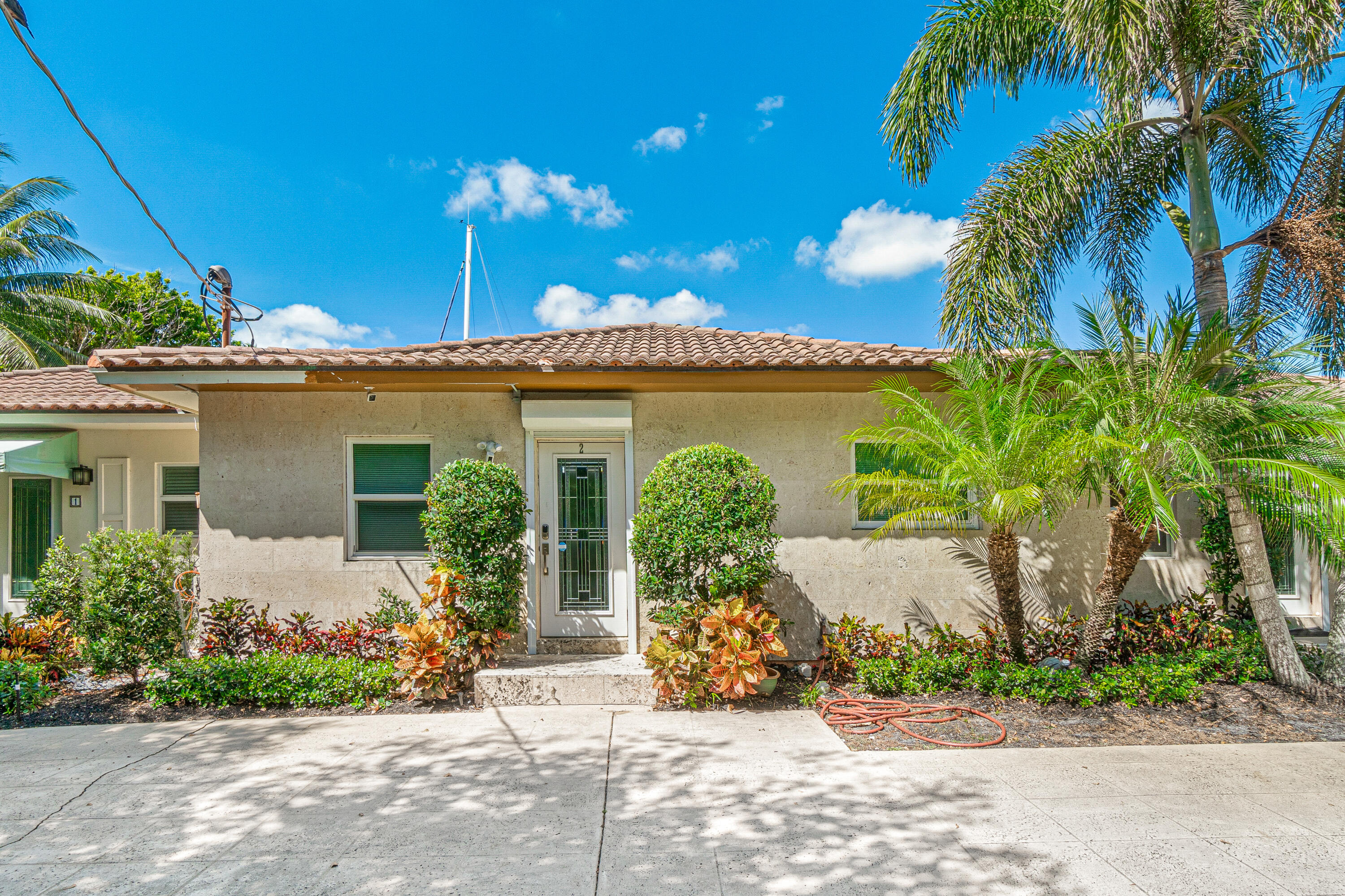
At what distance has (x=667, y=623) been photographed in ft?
20.4

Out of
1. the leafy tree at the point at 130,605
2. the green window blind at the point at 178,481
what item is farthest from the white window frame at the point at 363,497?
the green window blind at the point at 178,481

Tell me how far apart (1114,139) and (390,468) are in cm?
836

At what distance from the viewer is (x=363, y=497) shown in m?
7.43

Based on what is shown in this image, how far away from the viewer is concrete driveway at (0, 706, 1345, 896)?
3314 mm

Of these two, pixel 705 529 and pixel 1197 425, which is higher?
pixel 1197 425

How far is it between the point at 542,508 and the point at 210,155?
784cm

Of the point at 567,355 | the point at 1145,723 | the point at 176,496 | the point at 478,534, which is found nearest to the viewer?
the point at 1145,723

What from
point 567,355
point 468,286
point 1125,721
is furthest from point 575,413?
point 468,286

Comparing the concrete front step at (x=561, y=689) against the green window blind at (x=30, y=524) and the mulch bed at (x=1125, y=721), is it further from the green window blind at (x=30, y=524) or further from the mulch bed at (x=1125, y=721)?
the green window blind at (x=30, y=524)

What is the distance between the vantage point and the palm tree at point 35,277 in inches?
621

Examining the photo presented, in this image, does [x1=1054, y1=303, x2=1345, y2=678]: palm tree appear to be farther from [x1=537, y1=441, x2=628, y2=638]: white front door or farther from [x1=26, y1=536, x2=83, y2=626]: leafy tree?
[x1=26, y1=536, x2=83, y2=626]: leafy tree

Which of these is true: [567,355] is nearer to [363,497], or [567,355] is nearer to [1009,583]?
[363,497]

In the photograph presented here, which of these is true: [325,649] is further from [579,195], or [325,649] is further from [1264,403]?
[579,195]

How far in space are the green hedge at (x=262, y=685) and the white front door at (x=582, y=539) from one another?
1.92m
